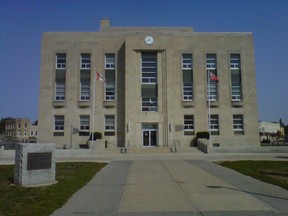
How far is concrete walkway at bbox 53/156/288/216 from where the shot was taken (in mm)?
8906

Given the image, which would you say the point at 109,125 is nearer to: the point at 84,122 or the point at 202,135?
the point at 84,122

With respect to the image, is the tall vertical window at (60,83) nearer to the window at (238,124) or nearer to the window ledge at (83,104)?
the window ledge at (83,104)

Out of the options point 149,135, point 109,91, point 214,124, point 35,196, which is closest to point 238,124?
point 214,124

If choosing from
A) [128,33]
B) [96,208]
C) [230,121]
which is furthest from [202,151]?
[96,208]

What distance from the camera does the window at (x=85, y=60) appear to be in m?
46.6

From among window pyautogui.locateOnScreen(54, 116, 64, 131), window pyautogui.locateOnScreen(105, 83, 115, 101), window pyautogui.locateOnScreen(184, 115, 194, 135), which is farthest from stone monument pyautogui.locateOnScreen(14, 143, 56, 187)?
window pyautogui.locateOnScreen(184, 115, 194, 135)

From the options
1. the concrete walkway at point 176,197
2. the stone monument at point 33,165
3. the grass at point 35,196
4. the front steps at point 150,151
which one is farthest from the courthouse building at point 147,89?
the grass at point 35,196

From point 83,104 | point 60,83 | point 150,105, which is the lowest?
point 150,105

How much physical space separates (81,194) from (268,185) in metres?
7.10

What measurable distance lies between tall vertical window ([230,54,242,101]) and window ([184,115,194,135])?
6375 mm

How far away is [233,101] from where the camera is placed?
4600 centimetres

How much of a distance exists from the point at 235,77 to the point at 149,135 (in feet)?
47.4

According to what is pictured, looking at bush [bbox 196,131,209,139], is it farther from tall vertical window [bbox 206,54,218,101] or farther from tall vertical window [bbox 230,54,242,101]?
tall vertical window [bbox 230,54,242,101]

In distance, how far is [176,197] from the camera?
418 inches
